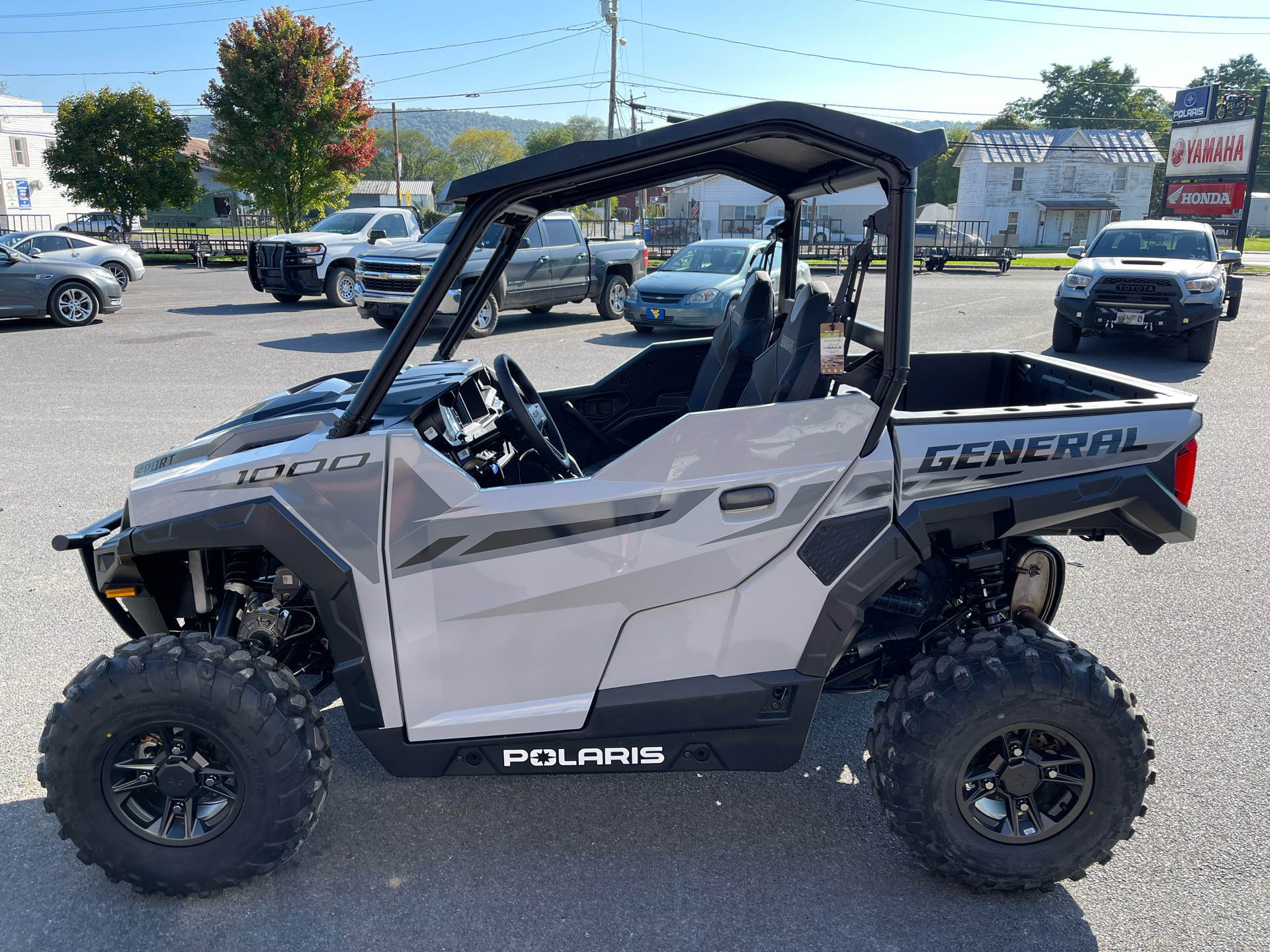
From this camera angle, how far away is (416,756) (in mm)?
2691

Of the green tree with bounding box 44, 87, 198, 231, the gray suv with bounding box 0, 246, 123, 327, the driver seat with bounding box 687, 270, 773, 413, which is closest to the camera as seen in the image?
the driver seat with bounding box 687, 270, 773, 413

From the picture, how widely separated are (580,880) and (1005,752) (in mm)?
→ 1324

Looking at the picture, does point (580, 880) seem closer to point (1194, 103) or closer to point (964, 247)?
point (964, 247)

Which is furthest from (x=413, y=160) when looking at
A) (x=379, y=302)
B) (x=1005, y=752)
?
(x=1005, y=752)

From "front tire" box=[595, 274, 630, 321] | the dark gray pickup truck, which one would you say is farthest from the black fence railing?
"front tire" box=[595, 274, 630, 321]

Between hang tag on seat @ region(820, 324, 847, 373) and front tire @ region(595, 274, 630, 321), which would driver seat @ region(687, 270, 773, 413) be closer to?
hang tag on seat @ region(820, 324, 847, 373)

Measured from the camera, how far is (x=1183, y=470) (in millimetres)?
2846

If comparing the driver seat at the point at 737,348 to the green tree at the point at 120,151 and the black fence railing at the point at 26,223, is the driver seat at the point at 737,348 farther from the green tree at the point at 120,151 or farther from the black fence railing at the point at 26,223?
the black fence railing at the point at 26,223

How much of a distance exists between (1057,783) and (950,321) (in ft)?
50.5

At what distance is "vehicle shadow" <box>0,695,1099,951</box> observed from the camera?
2574 millimetres

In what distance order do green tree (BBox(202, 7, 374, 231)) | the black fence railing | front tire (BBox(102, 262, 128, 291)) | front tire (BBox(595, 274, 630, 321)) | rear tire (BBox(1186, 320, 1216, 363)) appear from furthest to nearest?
the black fence railing → green tree (BBox(202, 7, 374, 231)) → front tire (BBox(102, 262, 128, 291)) → front tire (BBox(595, 274, 630, 321)) → rear tire (BBox(1186, 320, 1216, 363))

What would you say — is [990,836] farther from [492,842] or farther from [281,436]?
[281,436]

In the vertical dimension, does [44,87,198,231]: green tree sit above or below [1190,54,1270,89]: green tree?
below

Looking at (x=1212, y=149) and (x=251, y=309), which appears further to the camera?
(x=1212, y=149)
